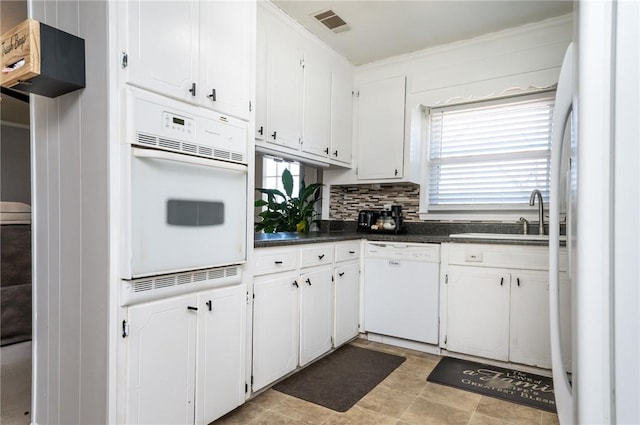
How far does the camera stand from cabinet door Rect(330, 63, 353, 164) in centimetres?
333

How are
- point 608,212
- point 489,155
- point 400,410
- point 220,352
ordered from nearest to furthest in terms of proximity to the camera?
point 608,212, point 220,352, point 400,410, point 489,155

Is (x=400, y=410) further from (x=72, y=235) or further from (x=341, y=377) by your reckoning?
(x=72, y=235)

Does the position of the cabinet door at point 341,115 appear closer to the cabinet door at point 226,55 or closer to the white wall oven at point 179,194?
the cabinet door at point 226,55

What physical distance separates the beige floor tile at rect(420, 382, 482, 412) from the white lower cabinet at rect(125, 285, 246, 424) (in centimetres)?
115

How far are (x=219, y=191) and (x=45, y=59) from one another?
82cm

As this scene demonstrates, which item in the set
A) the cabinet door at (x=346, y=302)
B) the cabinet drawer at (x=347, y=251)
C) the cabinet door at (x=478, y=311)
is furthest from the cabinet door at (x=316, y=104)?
the cabinet door at (x=478, y=311)

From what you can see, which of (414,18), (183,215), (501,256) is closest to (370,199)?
(501,256)

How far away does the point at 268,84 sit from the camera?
8.54ft

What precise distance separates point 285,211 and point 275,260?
1.16 meters

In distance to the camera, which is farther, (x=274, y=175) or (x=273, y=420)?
(x=274, y=175)

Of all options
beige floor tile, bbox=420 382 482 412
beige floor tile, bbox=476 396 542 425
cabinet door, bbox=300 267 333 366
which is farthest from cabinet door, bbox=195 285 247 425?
beige floor tile, bbox=476 396 542 425

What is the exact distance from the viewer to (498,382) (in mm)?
2381

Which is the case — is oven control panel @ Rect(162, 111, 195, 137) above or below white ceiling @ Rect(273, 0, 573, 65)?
below

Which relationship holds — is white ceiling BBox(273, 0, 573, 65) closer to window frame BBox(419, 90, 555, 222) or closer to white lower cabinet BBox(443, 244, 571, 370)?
window frame BBox(419, 90, 555, 222)
